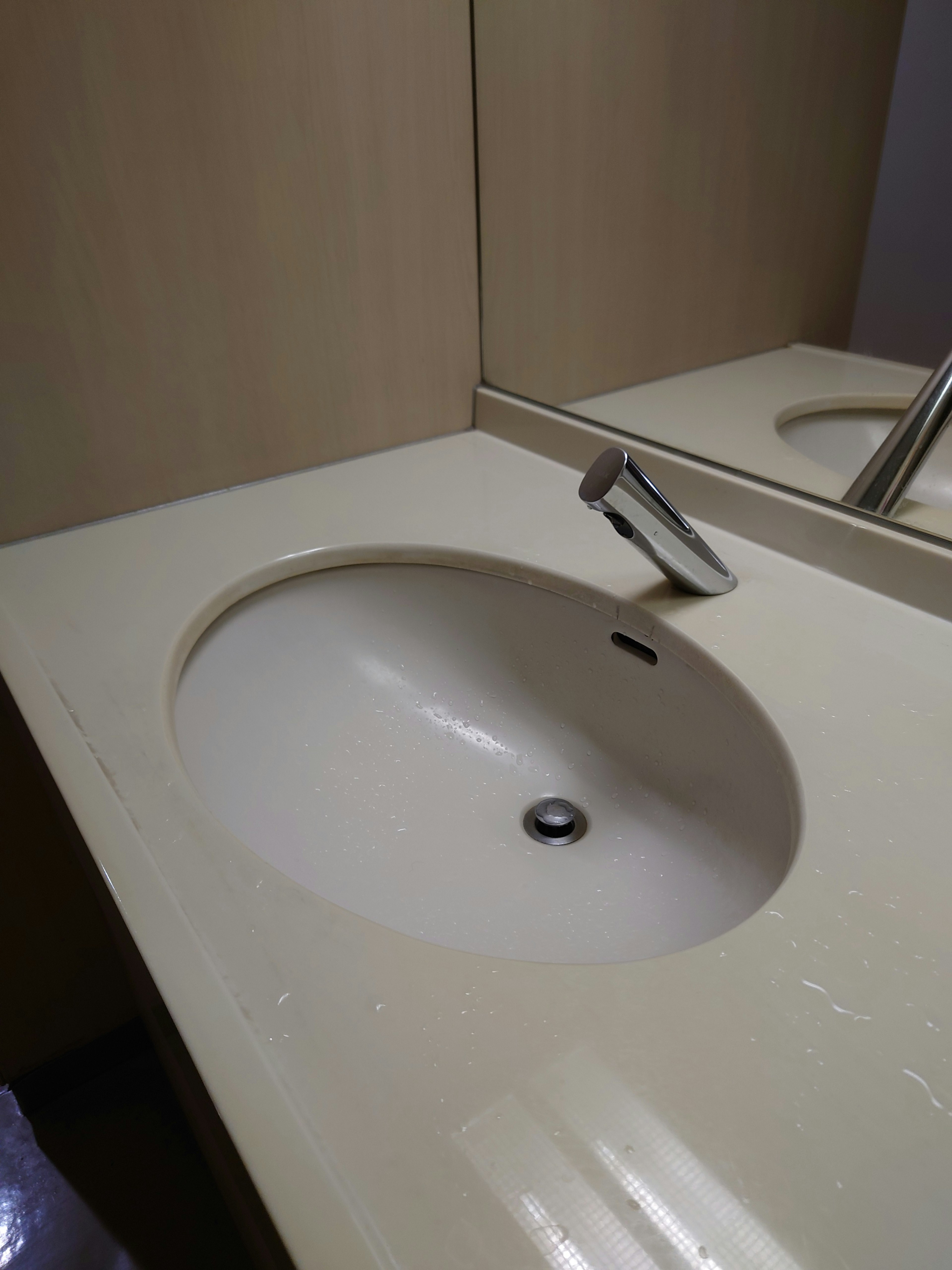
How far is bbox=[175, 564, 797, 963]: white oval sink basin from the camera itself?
55 centimetres

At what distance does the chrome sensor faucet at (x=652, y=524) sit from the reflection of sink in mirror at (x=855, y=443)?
14 cm

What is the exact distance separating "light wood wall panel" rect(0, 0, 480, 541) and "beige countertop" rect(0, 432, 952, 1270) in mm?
330

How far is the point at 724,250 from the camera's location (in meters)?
0.76

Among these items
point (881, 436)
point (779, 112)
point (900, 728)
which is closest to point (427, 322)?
point (779, 112)

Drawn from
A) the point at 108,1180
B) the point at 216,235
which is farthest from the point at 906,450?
the point at 108,1180

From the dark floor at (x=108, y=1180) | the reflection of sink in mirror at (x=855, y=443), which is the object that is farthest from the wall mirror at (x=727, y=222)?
the dark floor at (x=108, y=1180)

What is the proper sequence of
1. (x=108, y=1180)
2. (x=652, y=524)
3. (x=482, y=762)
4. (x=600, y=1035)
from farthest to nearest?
(x=108, y=1180) < (x=482, y=762) < (x=652, y=524) < (x=600, y=1035)

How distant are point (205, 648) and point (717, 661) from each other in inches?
16.5

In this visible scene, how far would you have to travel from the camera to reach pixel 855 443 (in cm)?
69

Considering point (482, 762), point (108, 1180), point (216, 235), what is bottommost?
point (108, 1180)

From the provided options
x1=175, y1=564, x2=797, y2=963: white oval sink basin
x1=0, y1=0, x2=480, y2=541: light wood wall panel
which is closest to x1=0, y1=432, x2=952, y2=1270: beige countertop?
x1=175, y1=564, x2=797, y2=963: white oval sink basin

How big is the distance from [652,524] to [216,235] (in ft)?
1.71

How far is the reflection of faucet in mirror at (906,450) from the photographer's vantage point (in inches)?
24.4

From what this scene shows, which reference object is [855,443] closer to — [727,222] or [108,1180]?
[727,222]
